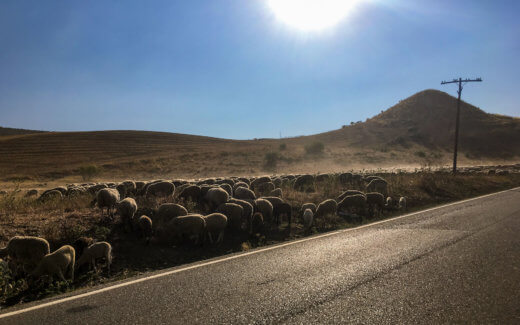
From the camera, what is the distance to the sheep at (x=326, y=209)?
38.9ft

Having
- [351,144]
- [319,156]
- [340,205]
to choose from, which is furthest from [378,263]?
[351,144]

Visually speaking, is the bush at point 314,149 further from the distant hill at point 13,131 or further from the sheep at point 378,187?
the distant hill at point 13,131

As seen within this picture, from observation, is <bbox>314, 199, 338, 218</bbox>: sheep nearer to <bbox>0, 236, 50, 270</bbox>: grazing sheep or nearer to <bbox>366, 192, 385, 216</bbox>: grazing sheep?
<bbox>366, 192, 385, 216</bbox>: grazing sheep

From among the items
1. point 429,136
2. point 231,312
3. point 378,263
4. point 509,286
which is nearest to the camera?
point 231,312

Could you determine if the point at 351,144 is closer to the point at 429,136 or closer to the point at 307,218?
the point at 429,136

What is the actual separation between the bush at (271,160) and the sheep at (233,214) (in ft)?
132

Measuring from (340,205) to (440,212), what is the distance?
352 centimetres

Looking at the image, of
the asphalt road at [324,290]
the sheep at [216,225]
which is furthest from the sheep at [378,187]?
the sheep at [216,225]

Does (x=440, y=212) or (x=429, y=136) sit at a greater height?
(x=429, y=136)

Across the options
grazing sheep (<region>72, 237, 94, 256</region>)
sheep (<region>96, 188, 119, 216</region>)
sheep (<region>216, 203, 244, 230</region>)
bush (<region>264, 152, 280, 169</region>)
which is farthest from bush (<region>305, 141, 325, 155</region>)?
grazing sheep (<region>72, 237, 94, 256</region>)

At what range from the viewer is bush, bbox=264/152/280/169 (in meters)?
50.4

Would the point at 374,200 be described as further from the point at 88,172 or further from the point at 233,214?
the point at 88,172

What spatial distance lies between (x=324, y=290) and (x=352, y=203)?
28.4 ft

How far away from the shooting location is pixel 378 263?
583cm
